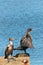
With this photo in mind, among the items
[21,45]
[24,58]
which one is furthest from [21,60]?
[21,45]

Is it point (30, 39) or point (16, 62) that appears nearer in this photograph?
point (16, 62)

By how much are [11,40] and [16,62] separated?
117cm

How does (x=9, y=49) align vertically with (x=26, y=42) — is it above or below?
below

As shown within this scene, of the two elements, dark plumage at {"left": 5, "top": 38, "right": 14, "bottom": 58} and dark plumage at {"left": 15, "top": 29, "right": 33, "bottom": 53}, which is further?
dark plumage at {"left": 15, "top": 29, "right": 33, "bottom": 53}

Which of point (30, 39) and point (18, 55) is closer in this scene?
point (18, 55)

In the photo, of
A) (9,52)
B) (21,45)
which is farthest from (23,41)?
(9,52)

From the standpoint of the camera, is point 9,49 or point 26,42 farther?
point 26,42

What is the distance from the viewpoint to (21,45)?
35.0 ft

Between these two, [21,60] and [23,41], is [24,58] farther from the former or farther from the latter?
[23,41]

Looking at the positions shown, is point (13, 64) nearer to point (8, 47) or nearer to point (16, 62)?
point (16, 62)

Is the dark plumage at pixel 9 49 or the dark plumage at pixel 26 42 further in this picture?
the dark plumage at pixel 26 42

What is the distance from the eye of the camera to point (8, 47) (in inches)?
413

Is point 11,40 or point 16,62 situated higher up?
point 11,40

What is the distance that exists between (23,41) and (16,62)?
1.22m
